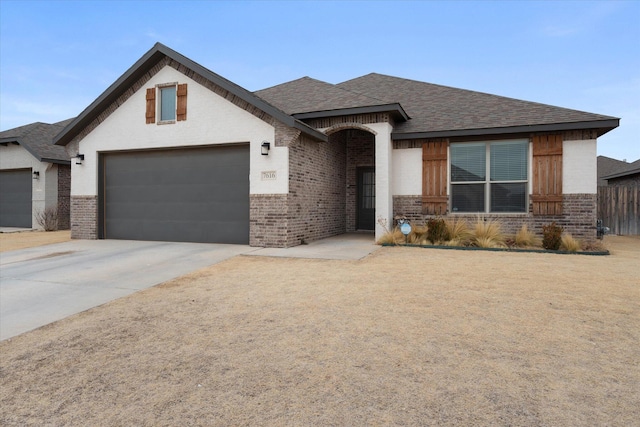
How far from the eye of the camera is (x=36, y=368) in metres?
3.00

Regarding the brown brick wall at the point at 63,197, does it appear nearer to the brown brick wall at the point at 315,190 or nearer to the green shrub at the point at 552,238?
the brown brick wall at the point at 315,190

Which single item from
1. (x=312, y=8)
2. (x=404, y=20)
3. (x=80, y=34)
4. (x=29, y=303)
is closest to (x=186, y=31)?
(x=80, y=34)

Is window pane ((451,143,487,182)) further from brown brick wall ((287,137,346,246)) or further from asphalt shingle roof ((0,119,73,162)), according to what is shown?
asphalt shingle roof ((0,119,73,162))

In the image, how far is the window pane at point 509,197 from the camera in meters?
10.7

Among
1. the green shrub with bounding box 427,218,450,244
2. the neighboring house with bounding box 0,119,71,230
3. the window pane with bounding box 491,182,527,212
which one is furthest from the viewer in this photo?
the neighboring house with bounding box 0,119,71,230

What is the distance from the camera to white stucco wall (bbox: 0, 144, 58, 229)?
16.7 meters

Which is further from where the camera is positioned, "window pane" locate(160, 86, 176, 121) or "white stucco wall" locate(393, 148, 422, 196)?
"white stucco wall" locate(393, 148, 422, 196)

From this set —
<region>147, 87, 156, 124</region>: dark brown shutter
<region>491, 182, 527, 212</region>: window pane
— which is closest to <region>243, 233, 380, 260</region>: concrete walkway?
<region>491, 182, 527, 212</region>: window pane

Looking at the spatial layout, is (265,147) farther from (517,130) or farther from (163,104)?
(517,130)

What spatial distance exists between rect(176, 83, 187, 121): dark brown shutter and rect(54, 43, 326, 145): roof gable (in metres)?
0.58

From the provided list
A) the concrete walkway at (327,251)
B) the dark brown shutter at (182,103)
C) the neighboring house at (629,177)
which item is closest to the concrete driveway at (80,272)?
the concrete walkway at (327,251)

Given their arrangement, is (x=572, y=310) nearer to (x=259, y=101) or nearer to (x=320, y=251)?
(x=320, y=251)

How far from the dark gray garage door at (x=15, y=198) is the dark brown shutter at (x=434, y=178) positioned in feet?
58.9

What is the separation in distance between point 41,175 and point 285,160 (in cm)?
1386
